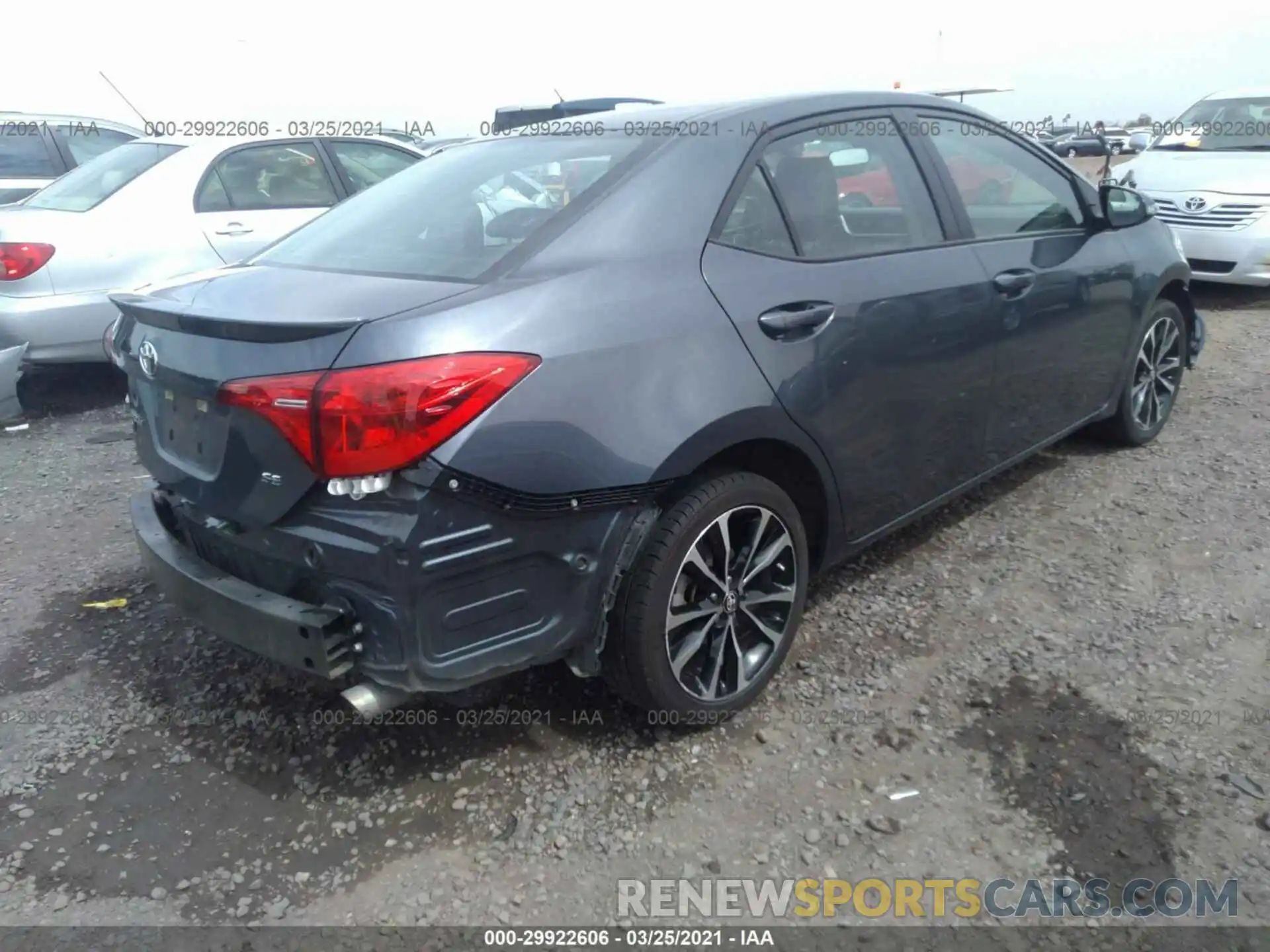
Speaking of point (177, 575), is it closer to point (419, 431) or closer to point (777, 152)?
point (419, 431)

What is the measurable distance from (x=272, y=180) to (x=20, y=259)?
5.10 ft

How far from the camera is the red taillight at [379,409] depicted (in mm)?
2043

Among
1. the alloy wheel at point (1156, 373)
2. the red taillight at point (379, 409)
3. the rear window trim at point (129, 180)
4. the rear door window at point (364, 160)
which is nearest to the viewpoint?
the red taillight at point (379, 409)

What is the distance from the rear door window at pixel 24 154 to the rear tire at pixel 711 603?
25.1 ft

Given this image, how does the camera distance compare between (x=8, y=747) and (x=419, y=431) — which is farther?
(x=8, y=747)

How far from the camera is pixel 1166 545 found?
12.4 ft

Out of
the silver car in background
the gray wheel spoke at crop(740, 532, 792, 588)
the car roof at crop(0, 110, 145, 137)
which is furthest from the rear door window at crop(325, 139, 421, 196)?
the gray wheel spoke at crop(740, 532, 792, 588)

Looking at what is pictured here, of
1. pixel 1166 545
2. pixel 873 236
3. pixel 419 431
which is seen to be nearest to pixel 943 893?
pixel 419 431

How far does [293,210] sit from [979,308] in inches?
183

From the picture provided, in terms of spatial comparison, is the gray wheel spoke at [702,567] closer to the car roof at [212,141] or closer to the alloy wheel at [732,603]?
the alloy wheel at [732,603]

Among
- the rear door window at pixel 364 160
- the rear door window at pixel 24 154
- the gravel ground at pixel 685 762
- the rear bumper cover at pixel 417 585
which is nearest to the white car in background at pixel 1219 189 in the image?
the gravel ground at pixel 685 762

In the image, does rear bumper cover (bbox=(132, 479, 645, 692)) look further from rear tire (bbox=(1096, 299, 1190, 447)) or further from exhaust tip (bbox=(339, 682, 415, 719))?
rear tire (bbox=(1096, 299, 1190, 447))

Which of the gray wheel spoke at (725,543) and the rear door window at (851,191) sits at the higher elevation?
the rear door window at (851,191)

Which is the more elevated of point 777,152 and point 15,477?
point 777,152
